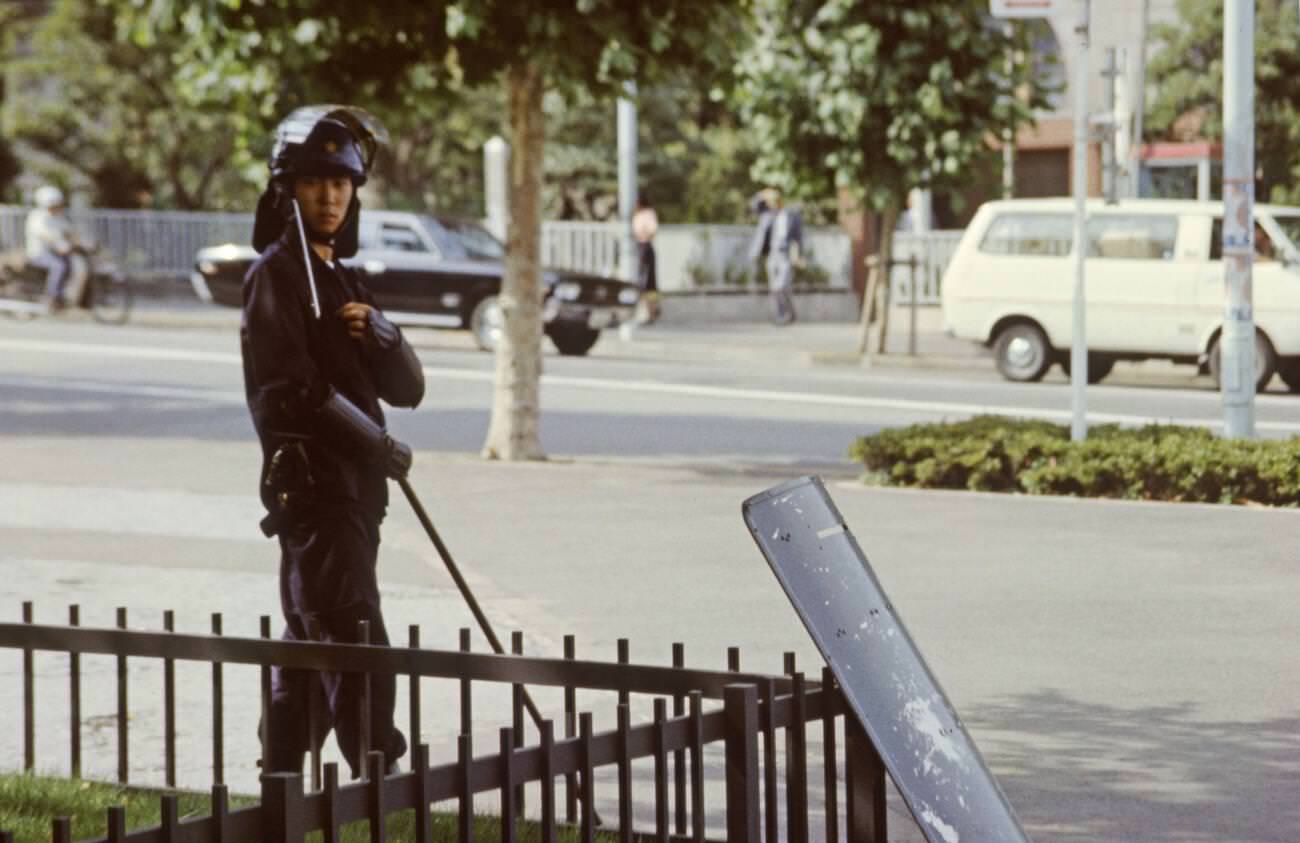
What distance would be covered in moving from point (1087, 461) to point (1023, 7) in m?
2.75

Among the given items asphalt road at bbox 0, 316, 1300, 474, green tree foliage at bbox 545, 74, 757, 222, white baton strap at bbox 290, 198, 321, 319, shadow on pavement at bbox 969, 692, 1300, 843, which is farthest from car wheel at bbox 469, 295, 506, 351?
white baton strap at bbox 290, 198, 321, 319

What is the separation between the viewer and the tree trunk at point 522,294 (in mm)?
15312

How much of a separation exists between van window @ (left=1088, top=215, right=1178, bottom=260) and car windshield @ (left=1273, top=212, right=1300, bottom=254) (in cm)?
96

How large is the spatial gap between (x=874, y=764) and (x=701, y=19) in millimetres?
10593

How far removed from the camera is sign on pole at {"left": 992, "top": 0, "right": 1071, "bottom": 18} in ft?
46.6

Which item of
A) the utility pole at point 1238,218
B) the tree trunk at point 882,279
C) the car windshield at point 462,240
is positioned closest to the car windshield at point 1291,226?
the tree trunk at point 882,279

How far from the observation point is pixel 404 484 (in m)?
6.02

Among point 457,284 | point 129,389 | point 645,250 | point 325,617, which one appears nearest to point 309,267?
point 325,617

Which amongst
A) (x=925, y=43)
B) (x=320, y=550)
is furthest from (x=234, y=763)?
(x=925, y=43)

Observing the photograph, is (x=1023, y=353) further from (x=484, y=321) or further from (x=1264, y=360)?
(x=484, y=321)

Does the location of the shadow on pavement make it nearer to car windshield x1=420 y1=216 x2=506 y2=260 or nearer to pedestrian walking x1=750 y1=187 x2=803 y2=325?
car windshield x1=420 y1=216 x2=506 y2=260

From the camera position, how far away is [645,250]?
3219 centimetres

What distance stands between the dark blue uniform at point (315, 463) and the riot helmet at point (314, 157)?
13cm

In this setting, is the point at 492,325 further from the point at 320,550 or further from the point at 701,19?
the point at 320,550
